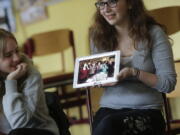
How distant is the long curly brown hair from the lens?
5.84ft

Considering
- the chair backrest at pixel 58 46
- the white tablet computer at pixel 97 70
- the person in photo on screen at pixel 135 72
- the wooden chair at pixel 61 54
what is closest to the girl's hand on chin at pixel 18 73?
the white tablet computer at pixel 97 70

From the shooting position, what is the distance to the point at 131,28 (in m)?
1.82

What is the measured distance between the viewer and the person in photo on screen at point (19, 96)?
158 cm

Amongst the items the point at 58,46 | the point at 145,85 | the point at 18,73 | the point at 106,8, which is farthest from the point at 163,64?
the point at 58,46

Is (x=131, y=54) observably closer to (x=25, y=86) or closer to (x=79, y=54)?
(x=25, y=86)

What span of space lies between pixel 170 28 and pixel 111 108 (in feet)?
2.92

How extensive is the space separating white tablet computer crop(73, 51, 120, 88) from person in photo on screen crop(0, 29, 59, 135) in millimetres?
185

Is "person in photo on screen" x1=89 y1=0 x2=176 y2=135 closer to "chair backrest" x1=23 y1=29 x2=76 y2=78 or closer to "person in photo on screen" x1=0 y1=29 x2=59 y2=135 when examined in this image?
"person in photo on screen" x1=0 y1=29 x2=59 y2=135

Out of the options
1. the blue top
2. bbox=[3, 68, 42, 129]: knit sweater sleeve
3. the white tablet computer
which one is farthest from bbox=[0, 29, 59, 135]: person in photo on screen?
the blue top

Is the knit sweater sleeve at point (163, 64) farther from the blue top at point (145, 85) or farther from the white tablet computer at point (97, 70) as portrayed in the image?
the white tablet computer at point (97, 70)

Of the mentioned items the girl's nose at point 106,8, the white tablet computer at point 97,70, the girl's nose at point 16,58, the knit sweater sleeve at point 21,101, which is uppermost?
the girl's nose at point 106,8

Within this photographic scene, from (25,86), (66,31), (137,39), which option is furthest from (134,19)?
(66,31)

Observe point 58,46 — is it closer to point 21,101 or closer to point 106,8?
point 106,8

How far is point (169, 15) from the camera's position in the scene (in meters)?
2.44
